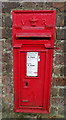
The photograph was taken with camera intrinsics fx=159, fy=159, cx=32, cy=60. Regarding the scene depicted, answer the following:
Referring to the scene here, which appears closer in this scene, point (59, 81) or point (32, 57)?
point (32, 57)

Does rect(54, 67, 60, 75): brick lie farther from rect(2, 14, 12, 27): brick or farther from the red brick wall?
rect(2, 14, 12, 27): brick

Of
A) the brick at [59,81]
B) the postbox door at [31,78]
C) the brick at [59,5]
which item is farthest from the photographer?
the brick at [59,81]

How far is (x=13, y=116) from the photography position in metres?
2.04

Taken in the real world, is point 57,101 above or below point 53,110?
above

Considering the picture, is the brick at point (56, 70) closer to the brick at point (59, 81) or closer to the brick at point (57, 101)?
the brick at point (59, 81)

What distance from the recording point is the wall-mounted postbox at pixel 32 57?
65.8 inches

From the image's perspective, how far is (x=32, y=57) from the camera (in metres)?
1.75

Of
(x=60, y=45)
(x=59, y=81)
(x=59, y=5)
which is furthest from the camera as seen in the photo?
(x=59, y=81)

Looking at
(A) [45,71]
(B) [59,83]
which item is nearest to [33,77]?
(A) [45,71]

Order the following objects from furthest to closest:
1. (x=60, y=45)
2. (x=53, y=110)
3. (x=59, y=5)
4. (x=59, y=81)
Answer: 1. (x=53, y=110)
2. (x=59, y=81)
3. (x=60, y=45)
4. (x=59, y=5)

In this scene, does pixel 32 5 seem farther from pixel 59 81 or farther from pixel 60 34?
pixel 59 81

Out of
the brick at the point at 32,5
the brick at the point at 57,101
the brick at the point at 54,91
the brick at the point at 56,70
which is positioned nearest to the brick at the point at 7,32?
the brick at the point at 32,5

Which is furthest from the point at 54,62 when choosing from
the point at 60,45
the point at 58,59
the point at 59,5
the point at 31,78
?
the point at 59,5

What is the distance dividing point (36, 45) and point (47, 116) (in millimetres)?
931
